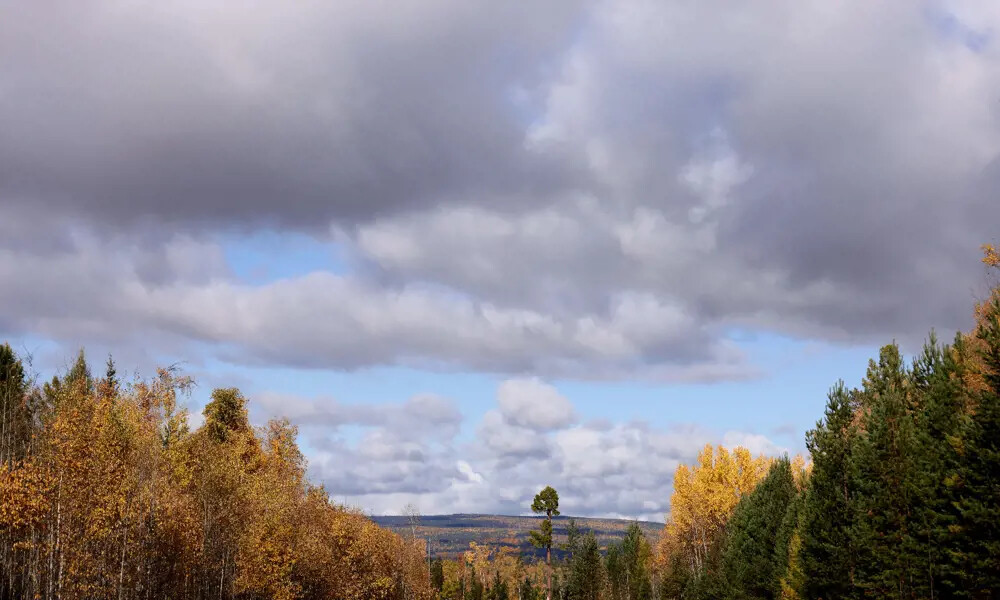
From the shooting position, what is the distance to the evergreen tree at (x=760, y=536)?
7244 cm

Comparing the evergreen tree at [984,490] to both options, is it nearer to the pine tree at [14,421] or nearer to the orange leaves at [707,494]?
the pine tree at [14,421]

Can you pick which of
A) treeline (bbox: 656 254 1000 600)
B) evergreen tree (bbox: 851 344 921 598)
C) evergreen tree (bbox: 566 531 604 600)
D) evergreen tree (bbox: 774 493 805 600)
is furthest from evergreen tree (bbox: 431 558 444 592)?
evergreen tree (bbox: 851 344 921 598)

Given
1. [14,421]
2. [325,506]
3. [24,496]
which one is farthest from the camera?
[325,506]

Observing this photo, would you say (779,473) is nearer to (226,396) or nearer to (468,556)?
(226,396)

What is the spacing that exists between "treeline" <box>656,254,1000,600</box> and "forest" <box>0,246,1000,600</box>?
98 mm

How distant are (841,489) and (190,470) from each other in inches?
1735

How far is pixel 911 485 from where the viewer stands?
1479 inches

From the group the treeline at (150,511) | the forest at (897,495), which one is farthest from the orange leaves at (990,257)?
the treeline at (150,511)

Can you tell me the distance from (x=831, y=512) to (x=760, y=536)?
28009mm

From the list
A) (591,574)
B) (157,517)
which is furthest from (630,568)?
(157,517)

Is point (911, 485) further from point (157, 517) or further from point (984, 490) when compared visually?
point (157, 517)

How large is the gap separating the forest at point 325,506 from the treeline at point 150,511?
0.46 ft

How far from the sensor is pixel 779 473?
248 ft

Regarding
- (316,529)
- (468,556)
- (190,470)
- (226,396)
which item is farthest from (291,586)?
(468,556)
